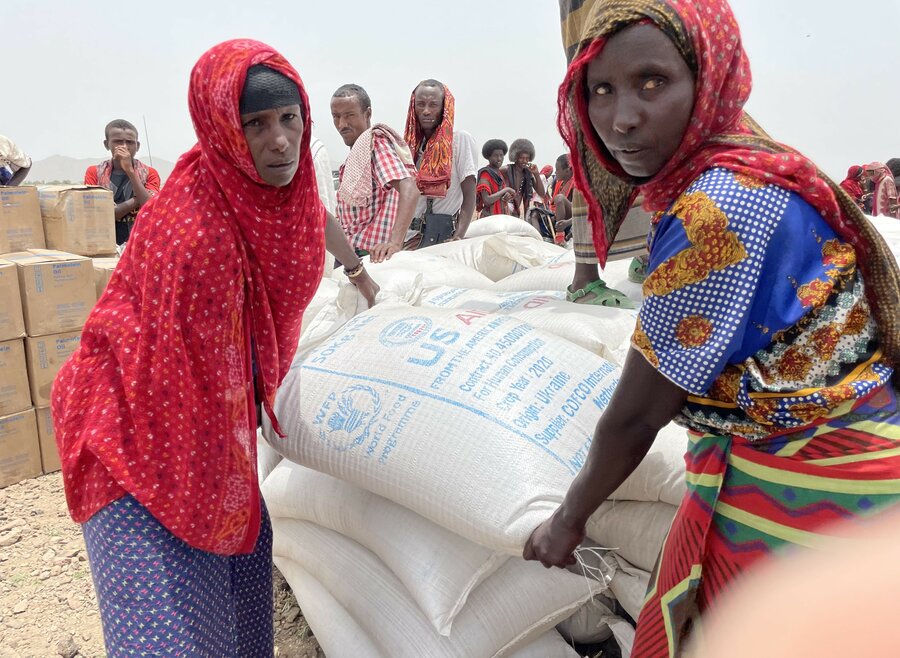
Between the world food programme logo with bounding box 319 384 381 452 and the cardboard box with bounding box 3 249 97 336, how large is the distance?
1.91 metres

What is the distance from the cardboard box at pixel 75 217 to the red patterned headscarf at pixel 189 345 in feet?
8.47

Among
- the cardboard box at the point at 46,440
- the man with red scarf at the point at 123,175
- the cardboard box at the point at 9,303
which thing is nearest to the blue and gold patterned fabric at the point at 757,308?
the cardboard box at the point at 9,303

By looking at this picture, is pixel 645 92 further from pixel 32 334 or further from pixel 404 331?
pixel 32 334

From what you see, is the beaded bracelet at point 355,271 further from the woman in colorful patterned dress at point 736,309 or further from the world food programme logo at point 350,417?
the woman in colorful patterned dress at point 736,309

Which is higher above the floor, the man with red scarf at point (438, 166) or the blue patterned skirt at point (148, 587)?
the man with red scarf at point (438, 166)

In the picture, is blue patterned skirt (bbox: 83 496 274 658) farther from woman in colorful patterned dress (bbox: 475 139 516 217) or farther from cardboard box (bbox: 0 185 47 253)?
woman in colorful patterned dress (bbox: 475 139 516 217)

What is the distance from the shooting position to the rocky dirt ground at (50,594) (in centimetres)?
184

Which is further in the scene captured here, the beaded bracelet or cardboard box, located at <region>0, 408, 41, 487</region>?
cardboard box, located at <region>0, 408, 41, 487</region>

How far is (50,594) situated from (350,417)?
4.28 feet

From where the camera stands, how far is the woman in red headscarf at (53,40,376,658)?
1066 mm

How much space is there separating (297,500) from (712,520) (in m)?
1.14

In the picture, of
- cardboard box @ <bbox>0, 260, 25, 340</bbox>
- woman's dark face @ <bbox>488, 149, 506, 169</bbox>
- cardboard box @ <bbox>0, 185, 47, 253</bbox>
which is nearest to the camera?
cardboard box @ <bbox>0, 260, 25, 340</bbox>

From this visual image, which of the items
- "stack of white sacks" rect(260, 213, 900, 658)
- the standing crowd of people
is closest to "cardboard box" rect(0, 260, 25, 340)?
"stack of white sacks" rect(260, 213, 900, 658)

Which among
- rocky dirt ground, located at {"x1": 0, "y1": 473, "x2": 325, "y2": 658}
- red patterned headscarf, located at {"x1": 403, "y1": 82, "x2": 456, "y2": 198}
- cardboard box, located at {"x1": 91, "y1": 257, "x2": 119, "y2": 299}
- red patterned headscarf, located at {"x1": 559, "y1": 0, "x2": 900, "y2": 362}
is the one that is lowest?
rocky dirt ground, located at {"x1": 0, "y1": 473, "x2": 325, "y2": 658}
